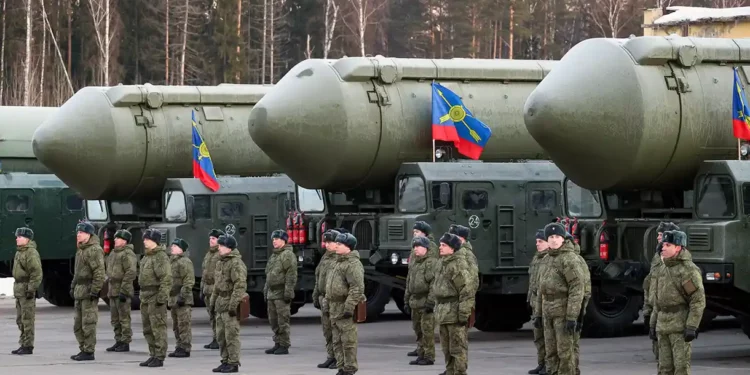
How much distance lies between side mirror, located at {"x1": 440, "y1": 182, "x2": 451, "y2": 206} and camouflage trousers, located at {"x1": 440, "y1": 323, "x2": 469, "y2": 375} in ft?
14.4

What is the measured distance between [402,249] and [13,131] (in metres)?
9.78

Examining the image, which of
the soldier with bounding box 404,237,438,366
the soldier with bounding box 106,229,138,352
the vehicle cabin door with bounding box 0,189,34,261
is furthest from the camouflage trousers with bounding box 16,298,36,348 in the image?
the vehicle cabin door with bounding box 0,189,34,261

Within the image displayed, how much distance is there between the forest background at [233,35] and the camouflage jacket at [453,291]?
105 feet

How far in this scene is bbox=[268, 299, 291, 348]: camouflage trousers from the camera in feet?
55.6

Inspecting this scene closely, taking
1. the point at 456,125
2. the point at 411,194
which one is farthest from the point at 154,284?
the point at 456,125

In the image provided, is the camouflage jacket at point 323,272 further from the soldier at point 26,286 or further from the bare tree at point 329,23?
the bare tree at point 329,23

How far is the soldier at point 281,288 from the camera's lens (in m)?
17.0

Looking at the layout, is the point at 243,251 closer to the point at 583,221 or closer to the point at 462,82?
the point at 462,82

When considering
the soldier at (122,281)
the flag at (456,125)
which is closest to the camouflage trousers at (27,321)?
the soldier at (122,281)

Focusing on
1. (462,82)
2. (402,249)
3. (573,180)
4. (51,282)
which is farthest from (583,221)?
(51,282)

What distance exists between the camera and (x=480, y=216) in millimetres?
18266

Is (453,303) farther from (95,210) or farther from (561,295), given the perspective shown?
(95,210)

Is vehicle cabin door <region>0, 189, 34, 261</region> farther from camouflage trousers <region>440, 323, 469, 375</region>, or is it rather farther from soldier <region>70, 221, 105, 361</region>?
camouflage trousers <region>440, 323, 469, 375</region>

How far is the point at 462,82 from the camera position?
64.3ft
